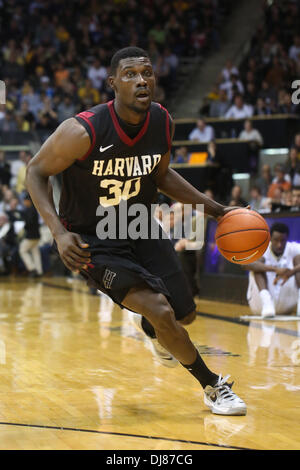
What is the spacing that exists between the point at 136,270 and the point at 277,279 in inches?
187

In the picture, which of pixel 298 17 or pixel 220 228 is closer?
pixel 220 228

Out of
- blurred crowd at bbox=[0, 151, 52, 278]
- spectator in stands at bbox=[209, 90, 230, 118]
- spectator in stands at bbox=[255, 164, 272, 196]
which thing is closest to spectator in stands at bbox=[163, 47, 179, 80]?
spectator in stands at bbox=[209, 90, 230, 118]

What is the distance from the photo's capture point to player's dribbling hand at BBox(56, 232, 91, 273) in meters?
3.78

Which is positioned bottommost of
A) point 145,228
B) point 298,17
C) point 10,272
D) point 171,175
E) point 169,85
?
point 10,272

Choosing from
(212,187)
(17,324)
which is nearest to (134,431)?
(17,324)

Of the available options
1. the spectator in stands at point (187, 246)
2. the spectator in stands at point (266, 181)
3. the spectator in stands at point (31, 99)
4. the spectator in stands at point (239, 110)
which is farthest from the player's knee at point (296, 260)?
the spectator in stands at point (31, 99)

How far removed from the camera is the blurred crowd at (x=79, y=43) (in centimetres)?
1738

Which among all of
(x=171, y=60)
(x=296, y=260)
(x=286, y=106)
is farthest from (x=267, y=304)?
(x=171, y=60)

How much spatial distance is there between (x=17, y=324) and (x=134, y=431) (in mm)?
4604

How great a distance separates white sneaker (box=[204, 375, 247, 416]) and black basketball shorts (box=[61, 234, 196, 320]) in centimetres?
44

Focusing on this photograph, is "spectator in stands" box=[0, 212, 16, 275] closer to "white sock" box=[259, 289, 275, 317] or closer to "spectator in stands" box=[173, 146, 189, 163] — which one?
"spectator in stands" box=[173, 146, 189, 163]

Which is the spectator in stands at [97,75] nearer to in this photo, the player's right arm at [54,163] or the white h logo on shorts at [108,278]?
the player's right arm at [54,163]

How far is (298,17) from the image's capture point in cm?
1811
